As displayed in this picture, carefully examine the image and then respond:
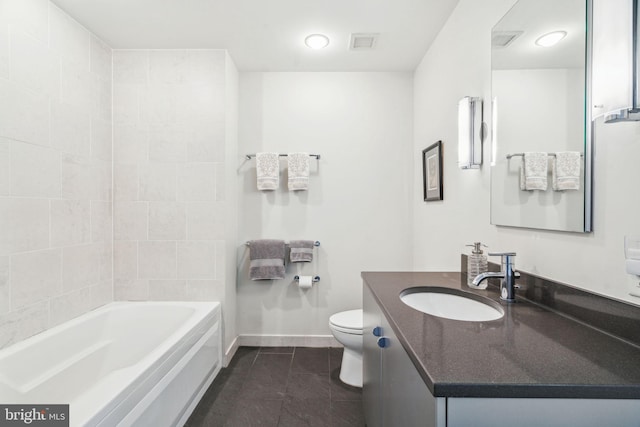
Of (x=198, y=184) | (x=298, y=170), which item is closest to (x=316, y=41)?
(x=298, y=170)

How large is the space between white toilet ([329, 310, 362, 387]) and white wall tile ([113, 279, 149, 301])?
4.94ft

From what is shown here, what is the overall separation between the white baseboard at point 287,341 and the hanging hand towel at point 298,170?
4.40ft

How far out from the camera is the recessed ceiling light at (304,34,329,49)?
2.21m

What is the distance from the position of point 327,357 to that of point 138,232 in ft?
6.05

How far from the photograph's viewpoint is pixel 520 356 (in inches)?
28.4

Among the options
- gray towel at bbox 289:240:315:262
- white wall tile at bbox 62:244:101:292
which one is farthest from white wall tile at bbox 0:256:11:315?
gray towel at bbox 289:240:315:262

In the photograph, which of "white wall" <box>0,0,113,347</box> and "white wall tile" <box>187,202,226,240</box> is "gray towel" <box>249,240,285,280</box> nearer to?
"white wall tile" <box>187,202,226,240</box>

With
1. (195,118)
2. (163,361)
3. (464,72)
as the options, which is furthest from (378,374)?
(195,118)

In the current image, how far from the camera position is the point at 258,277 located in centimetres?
259

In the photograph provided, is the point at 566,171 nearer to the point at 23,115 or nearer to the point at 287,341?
the point at 287,341

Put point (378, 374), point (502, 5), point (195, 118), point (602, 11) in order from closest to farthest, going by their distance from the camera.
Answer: point (602, 11)
point (378, 374)
point (502, 5)
point (195, 118)

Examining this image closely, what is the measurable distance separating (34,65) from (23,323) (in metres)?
1.44

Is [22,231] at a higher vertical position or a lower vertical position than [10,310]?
higher

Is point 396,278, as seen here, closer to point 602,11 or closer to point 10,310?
point 602,11
